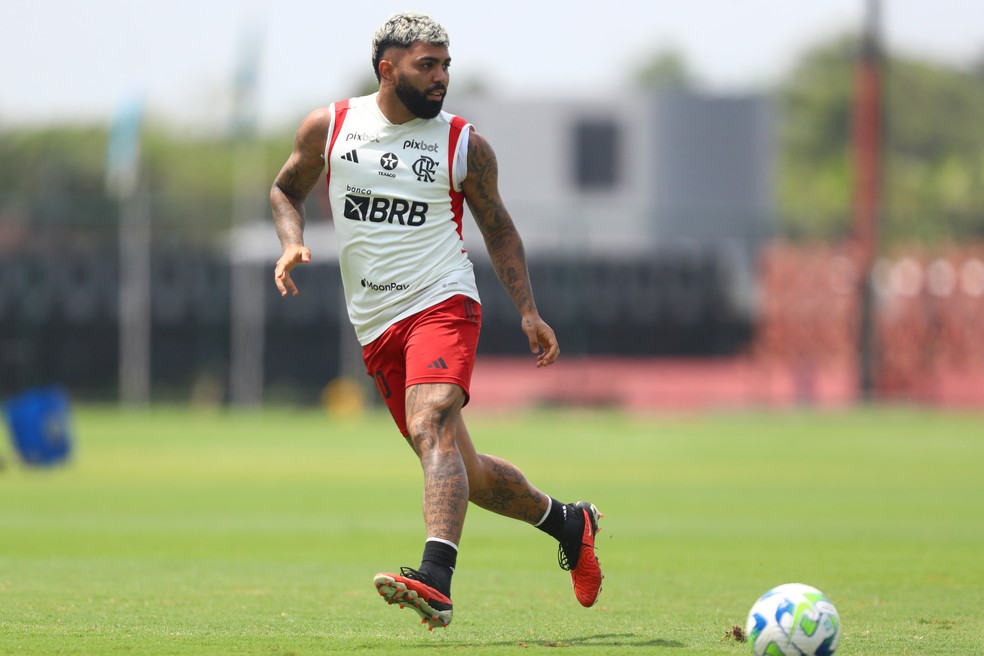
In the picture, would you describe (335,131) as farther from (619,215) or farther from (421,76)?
(619,215)

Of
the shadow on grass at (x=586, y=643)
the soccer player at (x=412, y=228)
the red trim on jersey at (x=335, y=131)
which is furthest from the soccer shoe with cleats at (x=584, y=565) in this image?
the red trim on jersey at (x=335, y=131)

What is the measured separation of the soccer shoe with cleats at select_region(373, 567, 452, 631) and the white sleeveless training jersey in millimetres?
1392

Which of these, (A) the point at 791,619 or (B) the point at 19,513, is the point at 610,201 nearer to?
Result: (B) the point at 19,513

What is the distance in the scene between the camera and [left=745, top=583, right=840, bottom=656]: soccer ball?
6219 millimetres

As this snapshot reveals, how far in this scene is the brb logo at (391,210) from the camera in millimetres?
7461

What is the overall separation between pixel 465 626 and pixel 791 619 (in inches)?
75.3

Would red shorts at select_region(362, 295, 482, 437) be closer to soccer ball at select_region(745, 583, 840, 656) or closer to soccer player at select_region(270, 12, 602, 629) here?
soccer player at select_region(270, 12, 602, 629)

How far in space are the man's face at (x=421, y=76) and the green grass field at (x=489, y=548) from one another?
243 cm

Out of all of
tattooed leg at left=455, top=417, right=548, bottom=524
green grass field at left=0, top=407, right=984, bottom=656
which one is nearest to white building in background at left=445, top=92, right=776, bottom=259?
green grass field at left=0, top=407, right=984, bottom=656

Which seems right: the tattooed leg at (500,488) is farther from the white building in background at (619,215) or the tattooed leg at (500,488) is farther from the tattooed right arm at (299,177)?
the white building in background at (619,215)

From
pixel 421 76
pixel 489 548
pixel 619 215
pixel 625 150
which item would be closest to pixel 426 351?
pixel 421 76

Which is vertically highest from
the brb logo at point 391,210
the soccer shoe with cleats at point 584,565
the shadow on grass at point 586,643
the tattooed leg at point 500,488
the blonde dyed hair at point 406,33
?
the blonde dyed hair at point 406,33

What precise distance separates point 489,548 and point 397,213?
223 inches

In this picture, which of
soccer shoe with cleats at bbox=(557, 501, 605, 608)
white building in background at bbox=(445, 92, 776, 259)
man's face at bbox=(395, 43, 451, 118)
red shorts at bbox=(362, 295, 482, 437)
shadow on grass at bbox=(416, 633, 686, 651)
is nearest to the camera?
shadow on grass at bbox=(416, 633, 686, 651)
